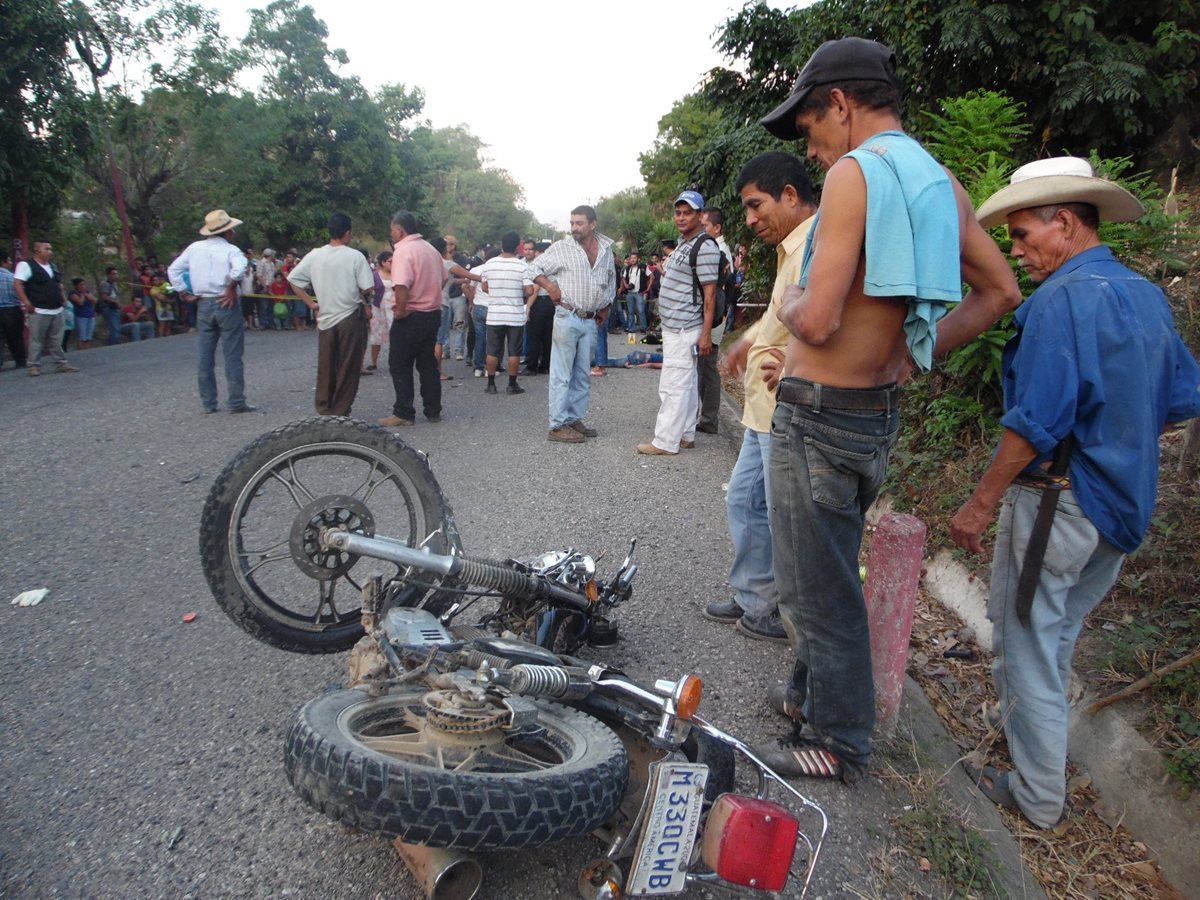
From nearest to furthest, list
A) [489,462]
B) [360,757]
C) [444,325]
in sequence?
[360,757], [489,462], [444,325]

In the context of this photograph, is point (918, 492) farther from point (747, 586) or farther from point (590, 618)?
point (590, 618)

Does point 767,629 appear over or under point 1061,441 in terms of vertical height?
under

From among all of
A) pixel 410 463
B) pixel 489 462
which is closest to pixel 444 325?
pixel 489 462

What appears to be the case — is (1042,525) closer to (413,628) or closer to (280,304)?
(413,628)

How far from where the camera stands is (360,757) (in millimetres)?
1879

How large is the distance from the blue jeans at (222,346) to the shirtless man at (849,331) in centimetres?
746

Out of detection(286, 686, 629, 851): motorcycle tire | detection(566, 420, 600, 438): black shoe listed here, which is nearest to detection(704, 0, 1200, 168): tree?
detection(566, 420, 600, 438): black shoe

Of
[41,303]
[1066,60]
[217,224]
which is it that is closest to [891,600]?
[217,224]

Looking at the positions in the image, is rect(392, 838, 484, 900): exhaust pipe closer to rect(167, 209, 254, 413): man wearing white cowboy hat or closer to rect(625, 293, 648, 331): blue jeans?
rect(167, 209, 254, 413): man wearing white cowboy hat

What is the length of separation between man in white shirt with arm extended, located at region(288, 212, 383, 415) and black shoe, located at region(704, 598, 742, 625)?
16.1 ft

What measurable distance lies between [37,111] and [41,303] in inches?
283

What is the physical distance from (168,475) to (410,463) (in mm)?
4331

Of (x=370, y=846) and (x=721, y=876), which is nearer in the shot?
(x=721, y=876)

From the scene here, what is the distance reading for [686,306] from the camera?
702 cm
